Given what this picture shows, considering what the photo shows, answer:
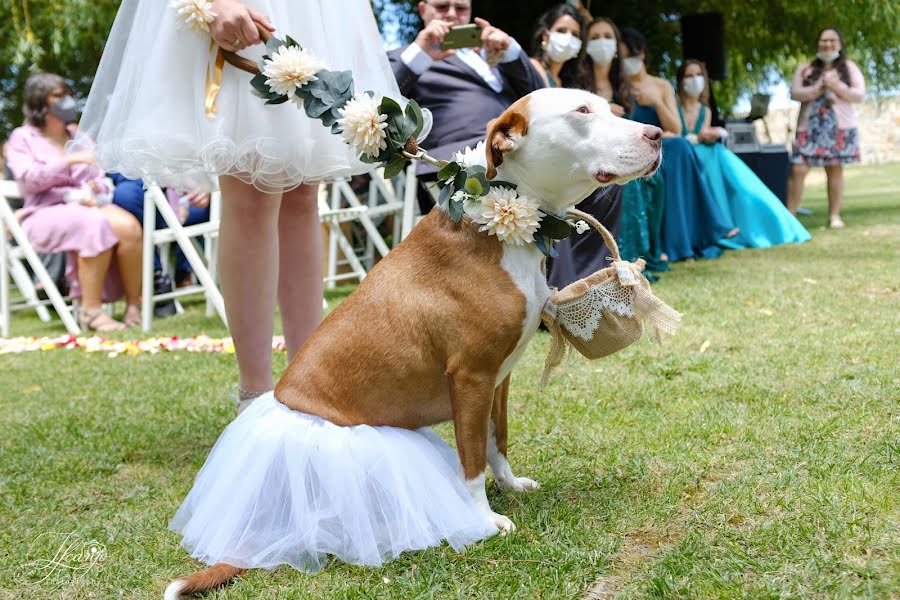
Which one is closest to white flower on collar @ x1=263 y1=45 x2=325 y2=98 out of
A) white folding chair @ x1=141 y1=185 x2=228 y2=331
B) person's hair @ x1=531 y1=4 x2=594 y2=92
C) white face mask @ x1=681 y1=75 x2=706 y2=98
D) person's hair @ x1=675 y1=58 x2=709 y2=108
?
white folding chair @ x1=141 y1=185 x2=228 y2=331

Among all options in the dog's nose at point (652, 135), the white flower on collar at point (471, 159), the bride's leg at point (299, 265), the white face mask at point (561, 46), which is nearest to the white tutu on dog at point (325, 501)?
the white flower on collar at point (471, 159)

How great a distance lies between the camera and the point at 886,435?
2428mm

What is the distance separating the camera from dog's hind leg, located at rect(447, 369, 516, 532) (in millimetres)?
2021

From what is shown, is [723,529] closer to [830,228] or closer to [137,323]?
[137,323]

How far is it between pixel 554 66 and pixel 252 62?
3.37 metres

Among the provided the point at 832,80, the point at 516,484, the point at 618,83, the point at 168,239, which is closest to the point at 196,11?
the point at 516,484

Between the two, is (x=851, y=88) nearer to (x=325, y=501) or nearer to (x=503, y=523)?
(x=503, y=523)

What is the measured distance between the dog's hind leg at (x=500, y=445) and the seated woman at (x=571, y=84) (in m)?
2.45

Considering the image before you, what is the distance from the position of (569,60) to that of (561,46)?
9.8 inches

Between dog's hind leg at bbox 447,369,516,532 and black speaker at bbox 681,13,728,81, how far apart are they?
9603 millimetres

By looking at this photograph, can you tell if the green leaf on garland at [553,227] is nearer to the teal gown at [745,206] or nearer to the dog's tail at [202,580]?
the dog's tail at [202,580]

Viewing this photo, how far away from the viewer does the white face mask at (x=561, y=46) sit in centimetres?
530

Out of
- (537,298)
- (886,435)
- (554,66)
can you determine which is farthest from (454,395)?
(554,66)

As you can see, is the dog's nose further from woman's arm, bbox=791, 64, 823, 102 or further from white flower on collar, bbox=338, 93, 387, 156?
woman's arm, bbox=791, 64, 823, 102
